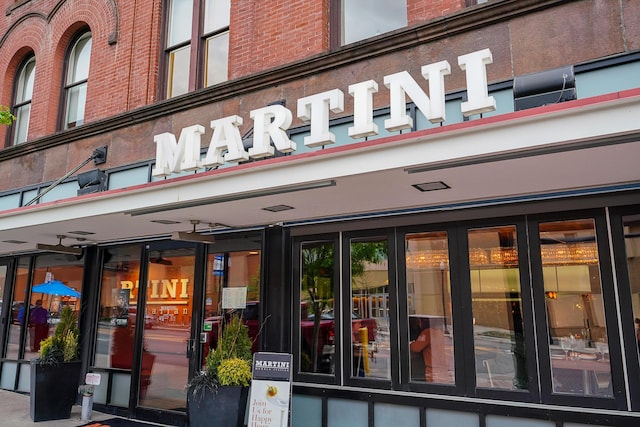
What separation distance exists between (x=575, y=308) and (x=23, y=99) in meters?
12.6

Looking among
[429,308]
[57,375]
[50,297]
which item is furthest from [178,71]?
[429,308]

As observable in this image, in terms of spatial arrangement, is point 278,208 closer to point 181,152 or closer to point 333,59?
point 181,152

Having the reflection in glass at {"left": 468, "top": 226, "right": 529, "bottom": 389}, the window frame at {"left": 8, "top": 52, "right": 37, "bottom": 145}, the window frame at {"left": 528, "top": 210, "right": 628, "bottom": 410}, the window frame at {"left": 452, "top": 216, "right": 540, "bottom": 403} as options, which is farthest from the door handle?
the window frame at {"left": 8, "top": 52, "right": 37, "bottom": 145}

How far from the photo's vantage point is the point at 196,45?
9.19 metres

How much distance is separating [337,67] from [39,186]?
701 centimetres

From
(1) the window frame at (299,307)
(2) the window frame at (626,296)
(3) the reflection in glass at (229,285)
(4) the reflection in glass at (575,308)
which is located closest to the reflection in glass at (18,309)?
(3) the reflection in glass at (229,285)

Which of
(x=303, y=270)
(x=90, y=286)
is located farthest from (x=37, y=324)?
(x=303, y=270)

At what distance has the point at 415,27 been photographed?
6293 millimetres

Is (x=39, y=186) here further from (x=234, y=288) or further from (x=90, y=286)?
(x=234, y=288)

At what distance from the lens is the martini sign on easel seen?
19.0 feet

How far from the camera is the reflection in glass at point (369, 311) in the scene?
20.1ft

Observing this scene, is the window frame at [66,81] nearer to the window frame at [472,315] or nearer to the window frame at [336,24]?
the window frame at [336,24]

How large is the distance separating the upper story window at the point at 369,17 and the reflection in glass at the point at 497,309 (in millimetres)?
3225

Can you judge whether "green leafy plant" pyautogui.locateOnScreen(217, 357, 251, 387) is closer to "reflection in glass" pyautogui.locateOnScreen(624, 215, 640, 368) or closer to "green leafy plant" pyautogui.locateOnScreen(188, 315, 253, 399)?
"green leafy plant" pyautogui.locateOnScreen(188, 315, 253, 399)
